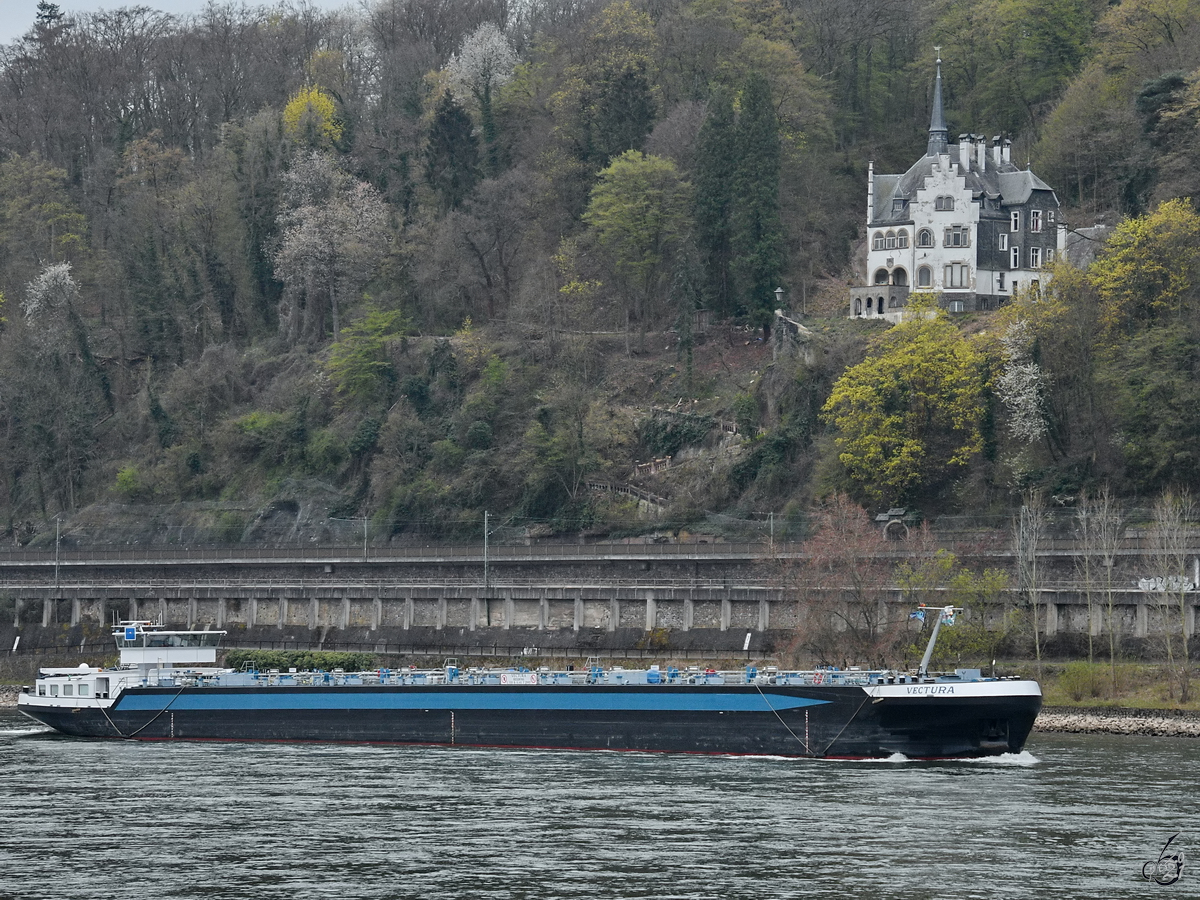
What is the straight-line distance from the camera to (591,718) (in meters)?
69.8

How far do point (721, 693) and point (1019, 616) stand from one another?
18861mm

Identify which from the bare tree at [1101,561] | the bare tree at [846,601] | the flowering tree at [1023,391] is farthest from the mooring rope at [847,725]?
the flowering tree at [1023,391]

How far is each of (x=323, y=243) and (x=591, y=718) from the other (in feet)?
241

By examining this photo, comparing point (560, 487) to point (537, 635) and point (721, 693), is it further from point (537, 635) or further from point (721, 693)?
point (721, 693)

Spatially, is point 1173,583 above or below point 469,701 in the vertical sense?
above

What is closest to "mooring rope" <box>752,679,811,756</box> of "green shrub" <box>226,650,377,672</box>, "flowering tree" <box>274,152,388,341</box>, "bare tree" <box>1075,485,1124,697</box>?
"bare tree" <box>1075,485,1124,697</box>

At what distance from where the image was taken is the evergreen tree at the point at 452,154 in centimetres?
13938

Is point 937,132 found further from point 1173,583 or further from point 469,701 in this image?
point 469,701

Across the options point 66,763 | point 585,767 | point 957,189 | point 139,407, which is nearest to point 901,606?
point 585,767

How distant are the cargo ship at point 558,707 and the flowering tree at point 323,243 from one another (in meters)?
57.2

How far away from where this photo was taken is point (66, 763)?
67.8m
